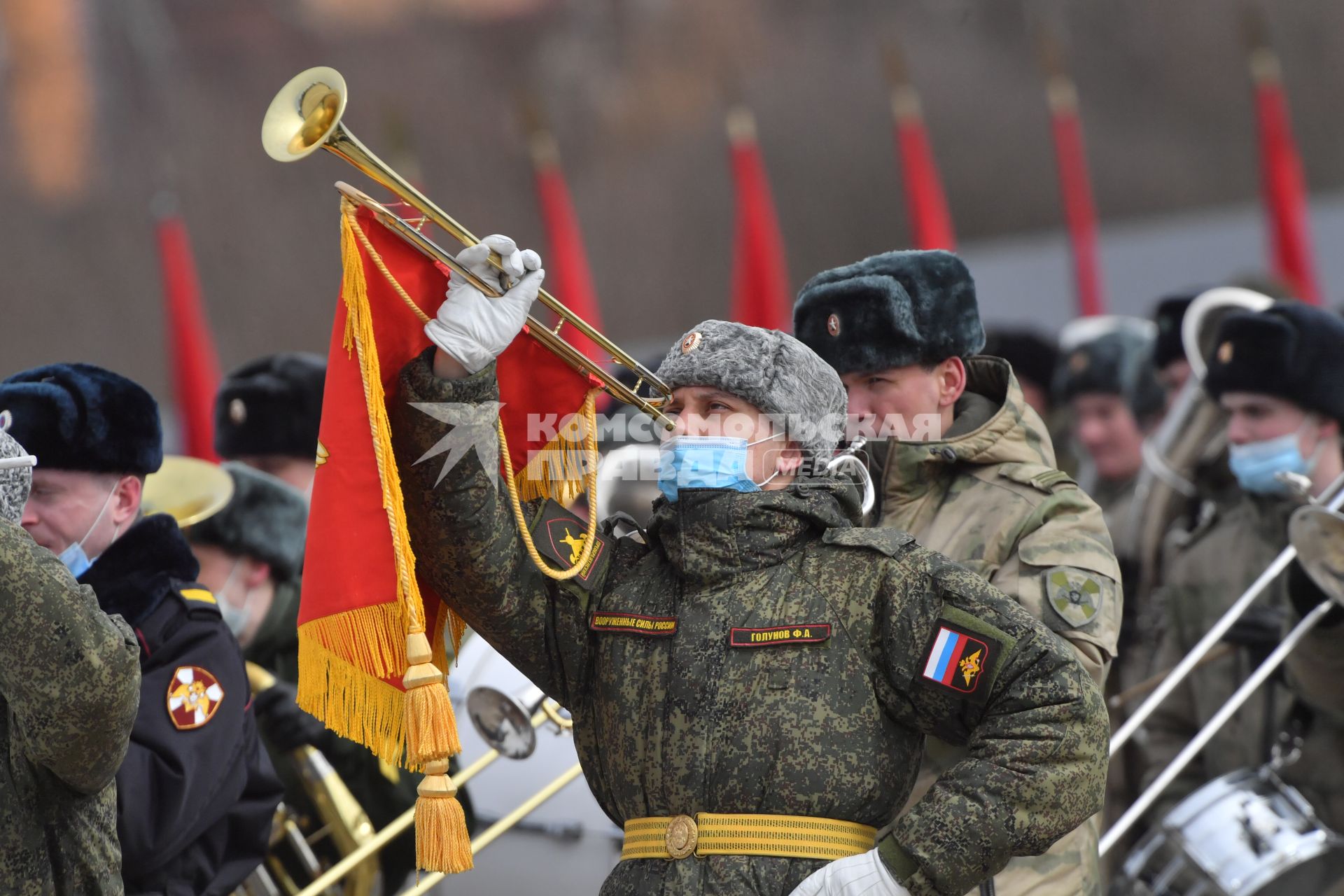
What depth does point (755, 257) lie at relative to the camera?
11430 millimetres

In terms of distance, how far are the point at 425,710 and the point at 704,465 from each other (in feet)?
2.07

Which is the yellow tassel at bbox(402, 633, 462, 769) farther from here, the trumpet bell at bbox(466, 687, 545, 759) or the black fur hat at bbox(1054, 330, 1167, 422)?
the black fur hat at bbox(1054, 330, 1167, 422)

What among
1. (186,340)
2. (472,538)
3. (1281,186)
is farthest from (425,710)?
(1281,186)

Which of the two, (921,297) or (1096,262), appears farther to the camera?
(1096,262)

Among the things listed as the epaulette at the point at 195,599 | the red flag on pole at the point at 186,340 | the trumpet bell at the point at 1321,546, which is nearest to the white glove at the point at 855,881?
the epaulette at the point at 195,599

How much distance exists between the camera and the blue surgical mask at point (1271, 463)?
15.9ft

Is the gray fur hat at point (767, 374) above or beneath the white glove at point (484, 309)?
beneath

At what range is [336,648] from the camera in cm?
294

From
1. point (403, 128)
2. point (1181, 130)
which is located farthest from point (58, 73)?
point (1181, 130)

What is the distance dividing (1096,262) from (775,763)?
10635mm

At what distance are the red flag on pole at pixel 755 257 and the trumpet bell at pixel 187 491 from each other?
6533mm

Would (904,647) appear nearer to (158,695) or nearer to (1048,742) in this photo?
(1048,742)

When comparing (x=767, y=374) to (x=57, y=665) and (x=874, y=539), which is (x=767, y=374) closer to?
(x=874, y=539)

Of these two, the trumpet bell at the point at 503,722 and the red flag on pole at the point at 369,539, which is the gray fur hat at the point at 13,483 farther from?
the trumpet bell at the point at 503,722
